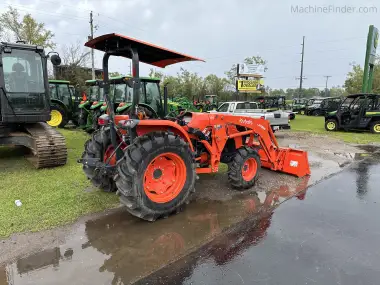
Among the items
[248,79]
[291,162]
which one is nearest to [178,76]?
[248,79]

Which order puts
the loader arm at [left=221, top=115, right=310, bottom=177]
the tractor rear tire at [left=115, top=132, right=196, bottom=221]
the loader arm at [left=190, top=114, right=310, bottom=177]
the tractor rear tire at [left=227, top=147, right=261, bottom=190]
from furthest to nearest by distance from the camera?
the loader arm at [left=221, top=115, right=310, bottom=177], the tractor rear tire at [left=227, top=147, right=261, bottom=190], the loader arm at [left=190, top=114, right=310, bottom=177], the tractor rear tire at [left=115, top=132, right=196, bottom=221]

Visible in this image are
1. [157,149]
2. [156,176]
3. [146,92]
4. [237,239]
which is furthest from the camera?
[146,92]

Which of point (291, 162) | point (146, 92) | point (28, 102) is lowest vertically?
point (291, 162)

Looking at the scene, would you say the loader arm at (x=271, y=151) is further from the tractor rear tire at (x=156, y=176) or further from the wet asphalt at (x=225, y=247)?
the tractor rear tire at (x=156, y=176)

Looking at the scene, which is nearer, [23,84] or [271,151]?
[271,151]

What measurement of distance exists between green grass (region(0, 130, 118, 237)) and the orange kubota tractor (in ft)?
1.42

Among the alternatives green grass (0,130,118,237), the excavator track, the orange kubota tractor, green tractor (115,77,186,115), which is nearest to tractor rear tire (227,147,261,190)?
the orange kubota tractor

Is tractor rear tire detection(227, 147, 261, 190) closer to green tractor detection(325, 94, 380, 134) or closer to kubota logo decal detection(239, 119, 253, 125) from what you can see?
kubota logo decal detection(239, 119, 253, 125)

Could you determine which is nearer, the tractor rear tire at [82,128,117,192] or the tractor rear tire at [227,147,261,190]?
the tractor rear tire at [82,128,117,192]

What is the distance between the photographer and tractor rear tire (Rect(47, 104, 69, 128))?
13.2 m

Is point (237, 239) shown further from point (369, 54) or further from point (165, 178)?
point (369, 54)

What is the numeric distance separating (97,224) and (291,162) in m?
4.14

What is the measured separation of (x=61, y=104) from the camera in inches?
530

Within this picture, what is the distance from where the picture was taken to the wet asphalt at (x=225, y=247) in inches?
108
